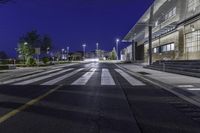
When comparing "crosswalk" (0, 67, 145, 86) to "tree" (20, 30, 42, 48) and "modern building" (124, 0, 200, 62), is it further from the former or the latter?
"tree" (20, 30, 42, 48)

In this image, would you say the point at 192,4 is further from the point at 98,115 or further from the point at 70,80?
the point at 98,115

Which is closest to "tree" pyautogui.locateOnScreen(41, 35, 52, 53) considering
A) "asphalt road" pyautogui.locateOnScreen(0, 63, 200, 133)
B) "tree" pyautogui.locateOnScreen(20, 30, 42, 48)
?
"tree" pyautogui.locateOnScreen(20, 30, 42, 48)

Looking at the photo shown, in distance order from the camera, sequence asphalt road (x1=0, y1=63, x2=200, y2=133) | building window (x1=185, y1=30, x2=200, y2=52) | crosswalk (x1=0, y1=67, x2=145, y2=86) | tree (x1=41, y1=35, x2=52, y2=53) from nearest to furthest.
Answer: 1. asphalt road (x1=0, y1=63, x2=200, y2=133)
2. crosswalk (x1=0, y1=67, x2=145, y2=86)
3. building window (x1=185, y1=30, x2=200, y2=52)
4. tree (x1=41, y1=35, x2=52, y2=53)

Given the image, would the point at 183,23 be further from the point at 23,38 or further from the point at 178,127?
the point at 23,38

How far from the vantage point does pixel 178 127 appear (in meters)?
7.65

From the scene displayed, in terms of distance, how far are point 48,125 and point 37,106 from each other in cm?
289

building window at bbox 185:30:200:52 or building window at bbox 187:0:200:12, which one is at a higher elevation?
building window at bbox 187:0:200:12

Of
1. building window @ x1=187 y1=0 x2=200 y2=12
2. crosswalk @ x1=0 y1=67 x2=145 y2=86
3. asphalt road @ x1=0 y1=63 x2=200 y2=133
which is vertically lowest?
crosswalk @ x1=0 y1=67 x2=145 y2=86

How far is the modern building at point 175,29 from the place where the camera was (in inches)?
1481

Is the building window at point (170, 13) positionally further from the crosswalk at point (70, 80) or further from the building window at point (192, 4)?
the crosswalk at point (70, 80)

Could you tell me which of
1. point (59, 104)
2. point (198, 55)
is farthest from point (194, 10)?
point (59, 104)

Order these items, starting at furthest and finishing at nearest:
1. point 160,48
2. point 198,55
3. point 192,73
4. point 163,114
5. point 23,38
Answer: point 23,38
point 160,48
point 198,55
point 192,73
point 163,114

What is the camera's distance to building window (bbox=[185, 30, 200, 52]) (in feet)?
121

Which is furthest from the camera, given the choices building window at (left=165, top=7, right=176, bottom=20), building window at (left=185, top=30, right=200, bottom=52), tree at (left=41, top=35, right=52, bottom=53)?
tree at (left=41, top=35, right=52, bottom=53)
